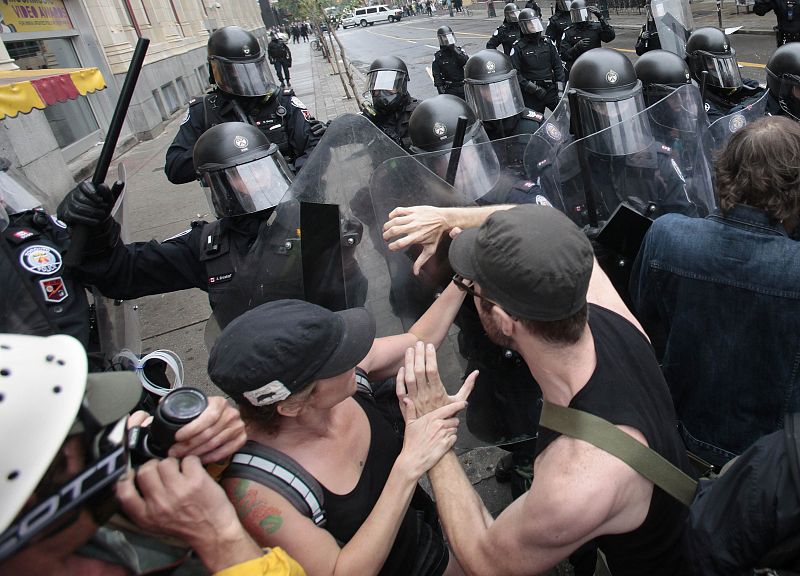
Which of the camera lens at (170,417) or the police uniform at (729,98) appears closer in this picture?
the camera lens at (170,417)

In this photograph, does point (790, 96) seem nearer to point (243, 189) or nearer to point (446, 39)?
point (243, 189)

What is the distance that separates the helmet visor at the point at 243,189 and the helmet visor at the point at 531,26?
21.1 feet

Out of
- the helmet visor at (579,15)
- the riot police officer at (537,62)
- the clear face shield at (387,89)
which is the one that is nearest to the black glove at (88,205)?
the clear face shield at (387,89)

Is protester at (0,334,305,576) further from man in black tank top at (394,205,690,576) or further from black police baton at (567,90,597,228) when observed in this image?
black police baton at (567,90,597,228)

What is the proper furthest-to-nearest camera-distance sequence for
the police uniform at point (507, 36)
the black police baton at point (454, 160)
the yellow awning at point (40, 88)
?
the police uniform at point (507, 36) < the yellow awning at point (40, 88) < the black police baton at point (454, 160)

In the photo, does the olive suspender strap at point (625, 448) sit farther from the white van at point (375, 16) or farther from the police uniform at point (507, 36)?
the white van at point (375, 16)

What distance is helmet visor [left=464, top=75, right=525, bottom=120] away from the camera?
4.06 m

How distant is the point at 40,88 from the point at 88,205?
12.2 ft

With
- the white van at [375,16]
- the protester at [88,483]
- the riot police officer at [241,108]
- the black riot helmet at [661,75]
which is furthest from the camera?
the white van at [375,16]

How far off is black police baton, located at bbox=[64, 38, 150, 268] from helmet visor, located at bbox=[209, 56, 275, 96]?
2.41 meters

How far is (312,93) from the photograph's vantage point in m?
16.9

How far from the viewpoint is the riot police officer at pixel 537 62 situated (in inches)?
291

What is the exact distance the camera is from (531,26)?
299 inches

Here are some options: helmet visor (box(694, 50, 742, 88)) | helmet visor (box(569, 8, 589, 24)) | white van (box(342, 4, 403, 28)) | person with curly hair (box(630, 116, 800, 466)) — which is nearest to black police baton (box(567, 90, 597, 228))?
person with curly hair (box(630, 116, 800, 466))
